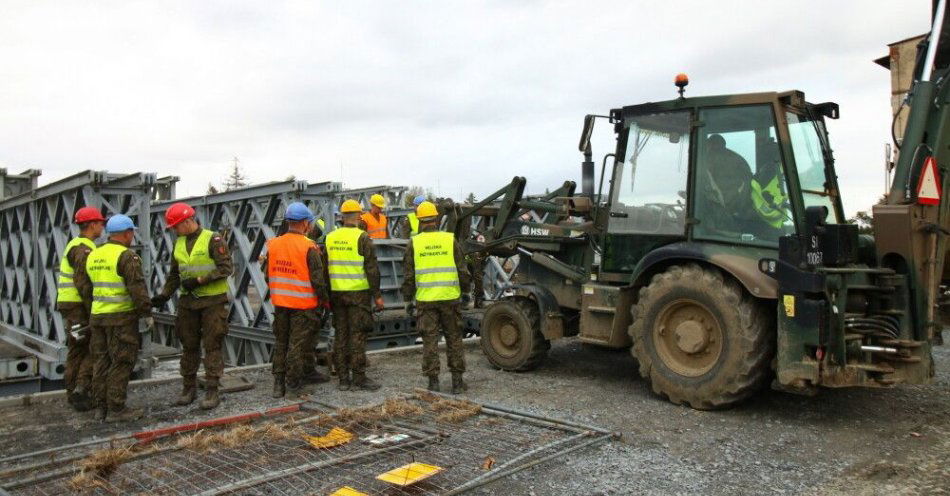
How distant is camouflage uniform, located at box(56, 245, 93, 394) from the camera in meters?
6.15

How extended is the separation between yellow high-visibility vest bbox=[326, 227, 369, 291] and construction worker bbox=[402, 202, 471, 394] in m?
0.47

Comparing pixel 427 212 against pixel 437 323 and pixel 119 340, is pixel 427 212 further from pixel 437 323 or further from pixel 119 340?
pixel 119 340

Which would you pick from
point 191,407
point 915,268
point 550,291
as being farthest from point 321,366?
point 915,268

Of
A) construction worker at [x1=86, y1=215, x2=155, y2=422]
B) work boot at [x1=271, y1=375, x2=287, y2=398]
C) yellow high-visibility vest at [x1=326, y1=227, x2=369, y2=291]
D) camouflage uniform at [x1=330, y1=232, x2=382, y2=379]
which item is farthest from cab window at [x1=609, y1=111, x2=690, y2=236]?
construction worker at [x1=86, y1=215, x2=155, y2=422]

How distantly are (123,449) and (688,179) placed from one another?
478 cm

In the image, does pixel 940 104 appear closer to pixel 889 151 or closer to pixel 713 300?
pixel 889 151

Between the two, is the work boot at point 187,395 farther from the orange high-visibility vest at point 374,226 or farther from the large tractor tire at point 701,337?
the orange high-visibility vest at point 374,226

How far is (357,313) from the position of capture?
6840mm

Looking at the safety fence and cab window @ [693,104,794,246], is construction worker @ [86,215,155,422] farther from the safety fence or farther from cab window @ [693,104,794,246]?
cab window @ [693,104,794,246]

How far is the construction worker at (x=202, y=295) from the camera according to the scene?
20.2ft

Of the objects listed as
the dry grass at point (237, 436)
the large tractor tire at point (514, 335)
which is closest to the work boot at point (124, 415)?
the dry grass at point (237, 436)

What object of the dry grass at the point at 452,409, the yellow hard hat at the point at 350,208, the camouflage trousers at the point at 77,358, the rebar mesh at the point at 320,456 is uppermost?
the yellow hard hat at the point at 350,208

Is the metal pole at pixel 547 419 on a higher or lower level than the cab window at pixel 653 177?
lower

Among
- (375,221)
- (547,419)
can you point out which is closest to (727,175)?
(547,419)
